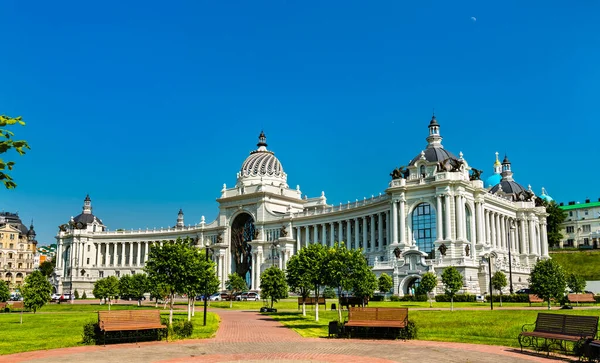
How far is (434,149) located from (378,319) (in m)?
67.3

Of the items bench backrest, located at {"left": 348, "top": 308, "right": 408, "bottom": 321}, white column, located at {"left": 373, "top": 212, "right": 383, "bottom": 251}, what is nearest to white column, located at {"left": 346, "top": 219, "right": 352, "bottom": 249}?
white column, located at {"left": 373, "top": 212, "right": 383, "bottom": 251}

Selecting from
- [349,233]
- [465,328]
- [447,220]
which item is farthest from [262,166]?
[465,328]

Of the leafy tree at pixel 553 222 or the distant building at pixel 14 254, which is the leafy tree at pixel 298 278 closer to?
the leafy tree at pixel 553 222

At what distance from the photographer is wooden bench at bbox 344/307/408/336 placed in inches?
1091

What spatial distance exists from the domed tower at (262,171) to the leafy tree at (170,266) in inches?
3554

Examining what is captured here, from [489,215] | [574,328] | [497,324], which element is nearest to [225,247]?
[489,215]

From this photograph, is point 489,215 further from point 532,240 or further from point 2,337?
point 2,337

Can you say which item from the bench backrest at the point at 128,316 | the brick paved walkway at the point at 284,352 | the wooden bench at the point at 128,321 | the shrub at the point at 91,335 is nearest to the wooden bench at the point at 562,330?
the brick paved walkway at the point at 284,352

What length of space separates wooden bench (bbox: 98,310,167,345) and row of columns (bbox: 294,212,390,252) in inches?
2508

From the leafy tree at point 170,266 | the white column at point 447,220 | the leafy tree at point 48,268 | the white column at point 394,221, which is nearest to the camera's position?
the leafy tree at point 170,266

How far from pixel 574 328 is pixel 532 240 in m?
87.5

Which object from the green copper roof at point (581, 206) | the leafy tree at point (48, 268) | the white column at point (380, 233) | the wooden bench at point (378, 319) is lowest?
the wooden bench at point (378, 319)

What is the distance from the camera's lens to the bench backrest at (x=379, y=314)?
28.1m

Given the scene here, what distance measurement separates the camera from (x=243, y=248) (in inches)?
5049
